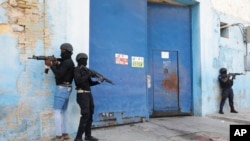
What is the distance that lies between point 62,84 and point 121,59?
6.59 feet

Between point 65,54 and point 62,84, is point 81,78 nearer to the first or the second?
point 62,84

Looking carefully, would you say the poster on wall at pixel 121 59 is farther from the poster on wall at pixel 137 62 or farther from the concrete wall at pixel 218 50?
the concrete wall at pixel 218 50

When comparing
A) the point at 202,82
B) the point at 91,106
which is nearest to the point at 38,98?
the point at 91,106

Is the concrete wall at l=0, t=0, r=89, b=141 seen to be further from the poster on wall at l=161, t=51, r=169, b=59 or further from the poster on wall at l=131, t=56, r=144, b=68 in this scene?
the poster on wall at l=161, t=51, r=169, b=59

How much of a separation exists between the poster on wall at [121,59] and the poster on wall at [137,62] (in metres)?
0.24

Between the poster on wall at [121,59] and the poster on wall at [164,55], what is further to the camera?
the poster on wall at [164,55]

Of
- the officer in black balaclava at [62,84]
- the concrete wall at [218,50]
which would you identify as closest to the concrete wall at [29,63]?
the officer in black balaclava at [62,84]

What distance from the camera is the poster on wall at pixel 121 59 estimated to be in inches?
285

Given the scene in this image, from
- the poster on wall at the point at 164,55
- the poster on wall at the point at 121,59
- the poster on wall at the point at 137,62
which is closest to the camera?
the poster on wall at the point at 121,59

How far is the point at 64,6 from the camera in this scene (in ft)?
19.9

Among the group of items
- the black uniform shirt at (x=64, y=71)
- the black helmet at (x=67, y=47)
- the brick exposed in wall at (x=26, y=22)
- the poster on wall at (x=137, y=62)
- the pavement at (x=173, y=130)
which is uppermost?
the brick exposed in wall at (x=26, y=22)

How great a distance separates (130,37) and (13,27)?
9.59 ft

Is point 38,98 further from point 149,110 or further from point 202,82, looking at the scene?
point 202,82

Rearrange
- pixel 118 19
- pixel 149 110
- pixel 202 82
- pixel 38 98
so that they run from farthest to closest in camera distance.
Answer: pixel 202 82 → pixel 149 110 → pixel 118 19 → pixel 38 98
